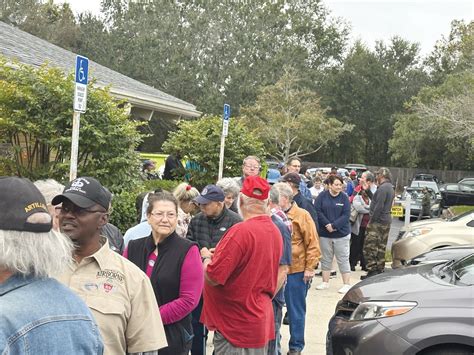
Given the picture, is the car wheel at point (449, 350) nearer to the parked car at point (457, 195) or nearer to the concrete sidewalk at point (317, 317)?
the concrete sidewalk at point (317, 317)

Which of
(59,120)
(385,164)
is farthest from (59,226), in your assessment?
(385,164)

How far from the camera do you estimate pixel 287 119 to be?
35531 mm

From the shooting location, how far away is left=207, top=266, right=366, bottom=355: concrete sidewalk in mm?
6248

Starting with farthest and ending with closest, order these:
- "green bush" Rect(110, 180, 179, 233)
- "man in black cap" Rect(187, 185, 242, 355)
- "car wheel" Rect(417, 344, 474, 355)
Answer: "green bush" Rect(110, 180, 179, 233)
"man in black cap" Rect(187, 185, 242, 355)
"car wheel" Rect(417, 344, 474, 355)

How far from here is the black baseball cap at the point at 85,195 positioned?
2.61 metres

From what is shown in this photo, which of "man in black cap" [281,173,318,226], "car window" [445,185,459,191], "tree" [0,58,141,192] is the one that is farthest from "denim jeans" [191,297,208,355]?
"car window" [445,185,459,191]

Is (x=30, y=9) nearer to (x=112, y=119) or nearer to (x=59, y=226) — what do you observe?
(x=112, y=119)

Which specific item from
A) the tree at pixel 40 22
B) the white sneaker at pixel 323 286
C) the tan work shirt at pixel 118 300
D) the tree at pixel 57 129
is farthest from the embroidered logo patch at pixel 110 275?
the tree at pixel 40 22

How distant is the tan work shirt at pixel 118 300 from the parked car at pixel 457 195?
24564 millimetres

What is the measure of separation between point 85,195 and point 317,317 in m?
5.39

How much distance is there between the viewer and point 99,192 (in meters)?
2.70

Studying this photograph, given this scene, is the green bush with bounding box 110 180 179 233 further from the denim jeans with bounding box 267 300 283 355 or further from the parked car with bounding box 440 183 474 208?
the parked car with bounding box 440 183 474 208

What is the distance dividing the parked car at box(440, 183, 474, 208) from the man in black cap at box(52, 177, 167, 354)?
2456cm

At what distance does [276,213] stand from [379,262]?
17.0ft
